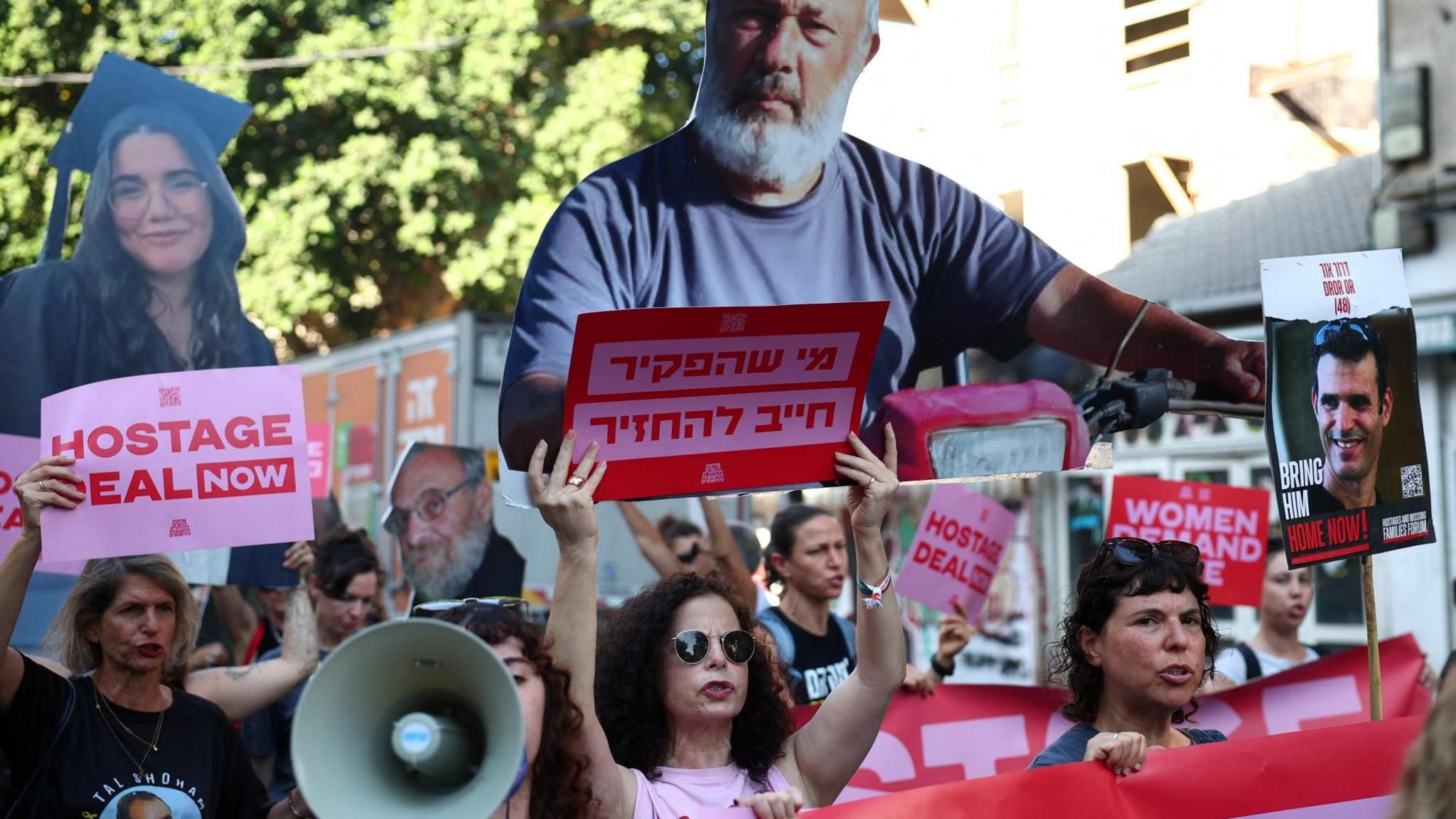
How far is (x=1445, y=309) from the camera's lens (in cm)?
1053

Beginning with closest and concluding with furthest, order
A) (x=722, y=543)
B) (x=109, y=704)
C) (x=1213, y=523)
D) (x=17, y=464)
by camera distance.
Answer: (x=109, y=704)
(x=17, y=464)
(x=1213, y=523)
(x=722, y=543)

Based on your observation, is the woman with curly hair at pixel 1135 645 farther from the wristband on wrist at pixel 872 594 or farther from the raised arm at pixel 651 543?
the raised arm at pixel 651 543

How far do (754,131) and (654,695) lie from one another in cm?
149

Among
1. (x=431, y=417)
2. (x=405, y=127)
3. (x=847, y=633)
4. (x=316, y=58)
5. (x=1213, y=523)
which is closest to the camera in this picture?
(x=847, y=633)

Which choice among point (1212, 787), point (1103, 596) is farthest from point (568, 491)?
point (1212, 787)

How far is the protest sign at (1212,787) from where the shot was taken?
3.09 m

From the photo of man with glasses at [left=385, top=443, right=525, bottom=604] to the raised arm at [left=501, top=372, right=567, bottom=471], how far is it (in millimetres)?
2423

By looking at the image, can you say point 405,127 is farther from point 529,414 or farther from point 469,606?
point 469,606

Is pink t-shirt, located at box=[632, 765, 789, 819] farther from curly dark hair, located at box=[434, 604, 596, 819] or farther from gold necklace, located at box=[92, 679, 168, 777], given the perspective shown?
gold necklace, located at box=[92, 679, 168, 777]

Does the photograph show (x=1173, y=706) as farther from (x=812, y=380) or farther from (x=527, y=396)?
(x=527, y=396)

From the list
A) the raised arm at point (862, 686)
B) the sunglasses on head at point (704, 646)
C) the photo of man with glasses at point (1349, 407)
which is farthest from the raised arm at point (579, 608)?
the photo of man with glasses at point (1349, 407)

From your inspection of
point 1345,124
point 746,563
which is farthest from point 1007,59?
point 1345,124

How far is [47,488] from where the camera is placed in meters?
3.37

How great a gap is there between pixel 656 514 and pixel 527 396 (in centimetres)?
785
